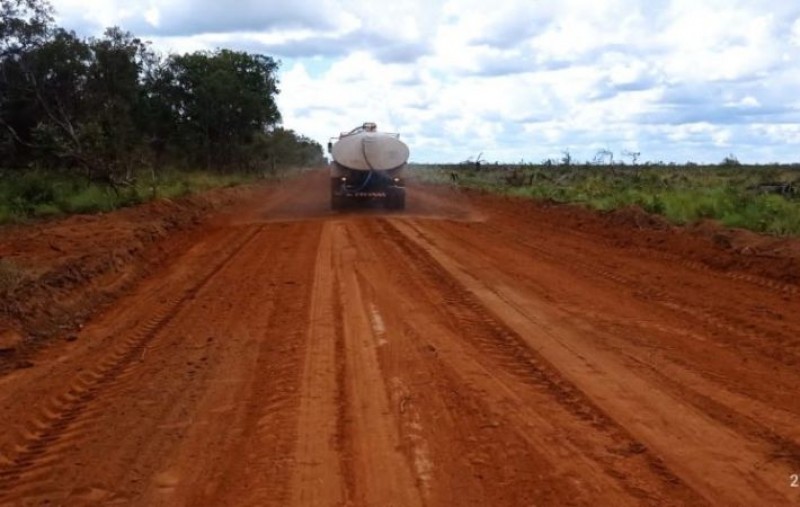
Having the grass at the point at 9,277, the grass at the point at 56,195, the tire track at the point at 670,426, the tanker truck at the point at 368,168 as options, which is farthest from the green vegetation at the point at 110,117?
the tire track at the point at 670,426

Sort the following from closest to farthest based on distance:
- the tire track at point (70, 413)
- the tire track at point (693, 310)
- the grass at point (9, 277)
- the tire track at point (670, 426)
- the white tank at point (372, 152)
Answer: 1. the tire track at point (670, 426)
2. the tire track at point (70, 413)
3. the tire track at point (693, 310)
4. the grass at point (9, 277)
5. the white tank at point (372, 152)

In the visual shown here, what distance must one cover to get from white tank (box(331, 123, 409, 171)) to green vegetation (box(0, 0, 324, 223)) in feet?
20.3

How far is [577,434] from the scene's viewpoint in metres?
5.58

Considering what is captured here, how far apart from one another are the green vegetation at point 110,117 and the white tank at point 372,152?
6.18 meters

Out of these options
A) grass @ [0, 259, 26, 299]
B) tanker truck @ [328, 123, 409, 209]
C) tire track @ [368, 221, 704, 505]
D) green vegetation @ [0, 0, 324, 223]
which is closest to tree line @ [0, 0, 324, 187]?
green vegetation @ [0, 0, 324, 223]

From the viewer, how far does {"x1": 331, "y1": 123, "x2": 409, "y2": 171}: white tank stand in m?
26.2

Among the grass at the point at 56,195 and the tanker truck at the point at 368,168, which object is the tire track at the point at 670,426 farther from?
the tanker truck at the point at 368,168

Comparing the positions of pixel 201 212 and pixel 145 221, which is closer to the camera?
pixel 145 221

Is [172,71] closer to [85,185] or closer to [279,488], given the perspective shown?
[85,185]

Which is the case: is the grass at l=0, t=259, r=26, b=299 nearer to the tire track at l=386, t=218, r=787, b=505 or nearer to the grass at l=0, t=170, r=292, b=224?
the tire track at l=386, t=218, r=787, b=505

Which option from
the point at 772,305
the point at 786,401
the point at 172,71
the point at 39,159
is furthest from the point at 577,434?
the point at 172,71

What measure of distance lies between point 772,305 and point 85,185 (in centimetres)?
2104

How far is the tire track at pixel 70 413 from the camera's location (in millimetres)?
5199

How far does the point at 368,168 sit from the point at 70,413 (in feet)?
67.3
